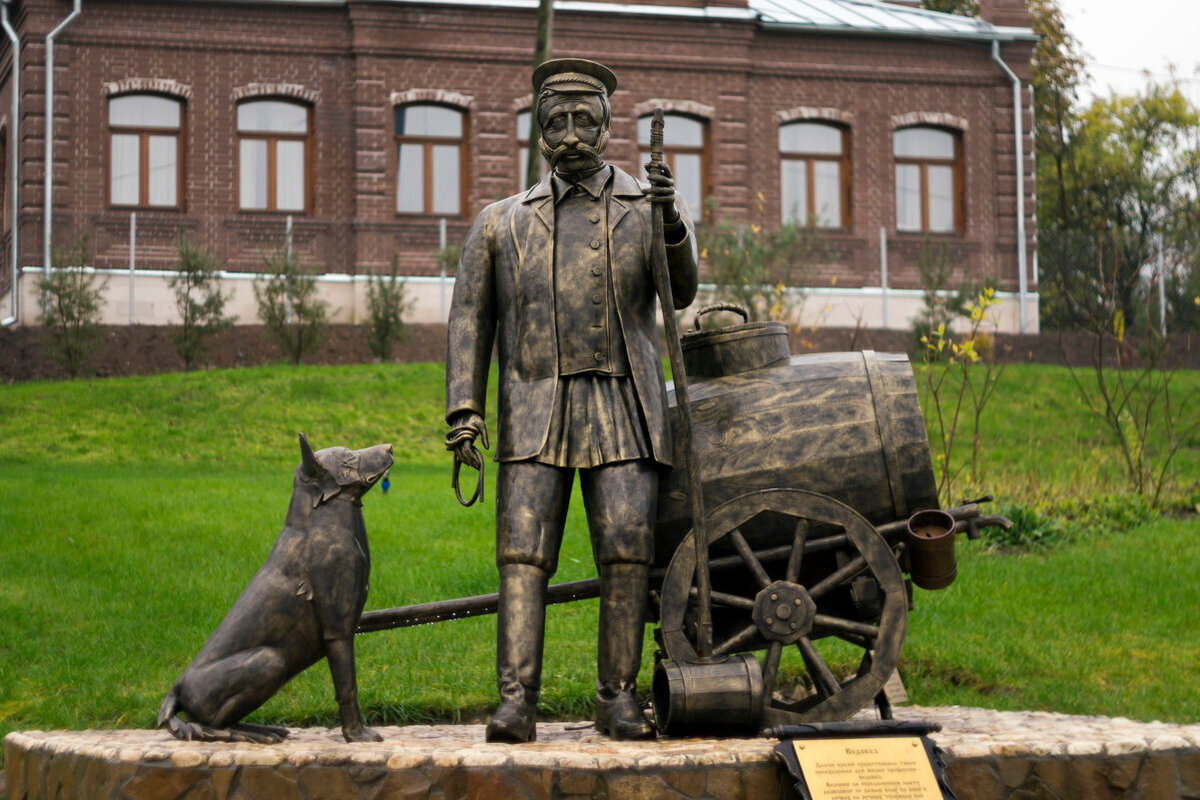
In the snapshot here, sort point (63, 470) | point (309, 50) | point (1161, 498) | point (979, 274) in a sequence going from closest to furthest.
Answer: point (1161, 498) → point (63, 470) → point (309, 50) → point (979, 274)

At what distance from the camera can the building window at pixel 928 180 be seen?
25.3 meters

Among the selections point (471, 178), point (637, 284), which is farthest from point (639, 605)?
point (471, 178)

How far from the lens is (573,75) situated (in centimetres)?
598

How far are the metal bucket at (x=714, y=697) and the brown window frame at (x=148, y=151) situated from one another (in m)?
19.0

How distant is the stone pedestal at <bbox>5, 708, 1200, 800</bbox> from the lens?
5.07 meters

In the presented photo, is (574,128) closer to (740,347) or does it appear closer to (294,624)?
(740,347)

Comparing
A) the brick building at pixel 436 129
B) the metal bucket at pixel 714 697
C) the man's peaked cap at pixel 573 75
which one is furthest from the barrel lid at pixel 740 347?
the brick building at pixel 436 129

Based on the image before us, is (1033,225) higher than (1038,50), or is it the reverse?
(1038,50)

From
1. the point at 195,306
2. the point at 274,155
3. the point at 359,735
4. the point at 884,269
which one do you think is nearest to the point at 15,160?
the point at 274,155

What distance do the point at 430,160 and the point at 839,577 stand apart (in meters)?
18.7

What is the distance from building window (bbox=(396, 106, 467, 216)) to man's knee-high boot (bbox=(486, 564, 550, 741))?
1827cm

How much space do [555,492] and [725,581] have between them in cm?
82

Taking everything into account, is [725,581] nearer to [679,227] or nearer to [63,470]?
[679,227]

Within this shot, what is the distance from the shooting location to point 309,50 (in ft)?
76.2
